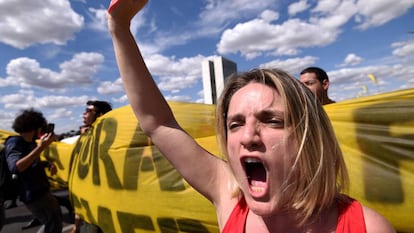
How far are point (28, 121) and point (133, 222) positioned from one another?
5.91 ft

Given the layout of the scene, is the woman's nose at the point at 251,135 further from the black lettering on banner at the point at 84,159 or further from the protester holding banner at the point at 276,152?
the black lettering on banner at the point at 84,159

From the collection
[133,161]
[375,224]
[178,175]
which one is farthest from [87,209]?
[375,224]

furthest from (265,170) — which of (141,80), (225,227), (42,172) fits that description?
(42,172)

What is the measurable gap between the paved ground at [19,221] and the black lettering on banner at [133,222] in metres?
2.89

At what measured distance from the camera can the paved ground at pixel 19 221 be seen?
5316 mm

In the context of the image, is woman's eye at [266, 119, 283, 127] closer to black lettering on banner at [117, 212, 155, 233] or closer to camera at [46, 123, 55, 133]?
black lettering on banner at [117, 212, 155, 233]

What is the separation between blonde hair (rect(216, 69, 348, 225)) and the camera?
91 cm

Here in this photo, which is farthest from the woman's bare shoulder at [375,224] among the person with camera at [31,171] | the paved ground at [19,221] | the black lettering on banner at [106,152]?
the paved ground at [19,221]

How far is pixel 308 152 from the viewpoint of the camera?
0.92 m

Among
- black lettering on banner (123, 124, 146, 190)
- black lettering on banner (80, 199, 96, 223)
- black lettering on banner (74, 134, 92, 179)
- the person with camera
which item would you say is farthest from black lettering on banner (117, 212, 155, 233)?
the person with camera

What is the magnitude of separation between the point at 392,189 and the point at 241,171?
97 cm

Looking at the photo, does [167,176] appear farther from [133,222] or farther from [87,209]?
[87,209]

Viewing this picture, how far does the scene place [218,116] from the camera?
1161 mm

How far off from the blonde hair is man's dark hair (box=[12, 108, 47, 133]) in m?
3.18
